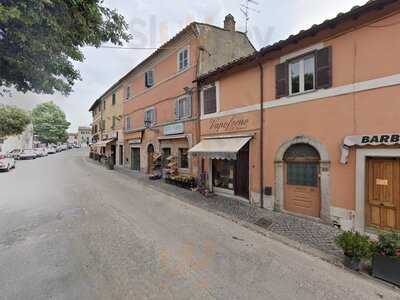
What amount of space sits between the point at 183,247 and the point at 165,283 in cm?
166

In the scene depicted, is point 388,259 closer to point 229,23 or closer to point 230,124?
point 230,124

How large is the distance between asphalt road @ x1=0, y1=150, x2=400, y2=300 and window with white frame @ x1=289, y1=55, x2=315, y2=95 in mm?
5284

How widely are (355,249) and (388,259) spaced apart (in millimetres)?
556

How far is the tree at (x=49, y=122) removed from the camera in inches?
2224

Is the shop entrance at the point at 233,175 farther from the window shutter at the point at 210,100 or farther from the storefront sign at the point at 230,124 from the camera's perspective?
the window shutter at the point at 210,100

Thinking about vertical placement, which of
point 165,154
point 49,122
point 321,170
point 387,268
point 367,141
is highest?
point 49,122

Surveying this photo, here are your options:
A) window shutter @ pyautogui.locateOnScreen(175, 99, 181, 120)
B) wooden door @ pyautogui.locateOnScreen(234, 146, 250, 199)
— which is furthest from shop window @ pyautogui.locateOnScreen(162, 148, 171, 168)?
wooden door @ pyautogui.locateOnScreen(234, 146, 250, 199)

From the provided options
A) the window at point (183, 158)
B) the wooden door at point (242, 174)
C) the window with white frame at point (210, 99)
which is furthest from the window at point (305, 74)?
the window at point (183, 158)

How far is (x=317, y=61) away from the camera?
7.96m

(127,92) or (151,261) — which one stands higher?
(127,92)

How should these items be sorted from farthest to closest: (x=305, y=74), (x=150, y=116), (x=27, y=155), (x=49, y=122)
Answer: (x=49, y=122) → (x=27, y=155) → (x=150, y=116) → (x=305, y=74)

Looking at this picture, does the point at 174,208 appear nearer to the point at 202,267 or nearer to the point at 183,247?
the point at 183,247

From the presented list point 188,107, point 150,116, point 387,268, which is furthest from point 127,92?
point 387,268

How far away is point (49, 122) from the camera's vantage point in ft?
188
